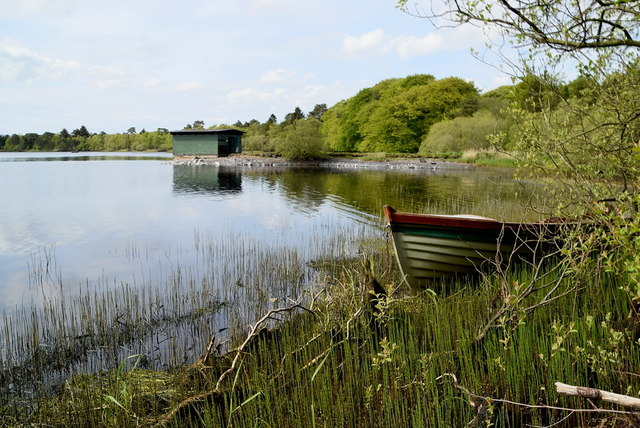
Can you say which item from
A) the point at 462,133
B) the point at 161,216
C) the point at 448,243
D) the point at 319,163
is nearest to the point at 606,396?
the point at 448,243

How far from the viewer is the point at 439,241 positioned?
695cm

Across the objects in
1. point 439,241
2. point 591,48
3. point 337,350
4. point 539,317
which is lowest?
point 337,350

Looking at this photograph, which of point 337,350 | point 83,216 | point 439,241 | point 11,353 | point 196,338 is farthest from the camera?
point 83,216

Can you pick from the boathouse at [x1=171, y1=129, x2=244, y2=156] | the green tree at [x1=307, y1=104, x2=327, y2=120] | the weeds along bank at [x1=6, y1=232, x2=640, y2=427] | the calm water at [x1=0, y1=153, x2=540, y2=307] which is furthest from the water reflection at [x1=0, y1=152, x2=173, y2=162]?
the weeds along bank at [x1=6, y1=232, x2=640, y2=427]

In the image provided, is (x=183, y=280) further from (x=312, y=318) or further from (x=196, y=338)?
(x=312, y=318)

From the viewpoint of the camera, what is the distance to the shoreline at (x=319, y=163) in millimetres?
48828

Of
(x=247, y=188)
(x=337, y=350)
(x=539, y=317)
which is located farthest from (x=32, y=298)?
(x=247, y=188)

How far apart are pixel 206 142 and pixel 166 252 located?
165ft

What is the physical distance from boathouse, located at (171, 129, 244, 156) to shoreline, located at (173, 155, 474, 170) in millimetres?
1072

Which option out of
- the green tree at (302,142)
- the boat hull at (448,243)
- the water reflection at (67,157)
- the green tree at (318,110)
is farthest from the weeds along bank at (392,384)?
the green tree at (318,110)

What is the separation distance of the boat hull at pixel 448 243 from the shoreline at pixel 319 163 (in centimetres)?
4105

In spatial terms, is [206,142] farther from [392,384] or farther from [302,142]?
[392,384]

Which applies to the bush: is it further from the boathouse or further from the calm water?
the boathouse

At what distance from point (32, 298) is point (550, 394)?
356 inches
